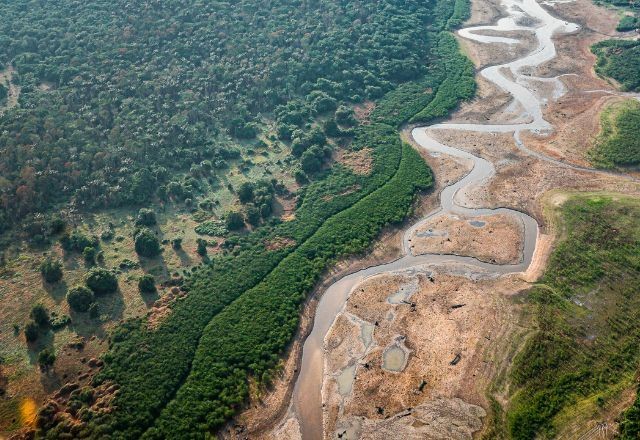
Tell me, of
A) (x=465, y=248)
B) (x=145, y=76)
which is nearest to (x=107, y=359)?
(x=465, y=248)

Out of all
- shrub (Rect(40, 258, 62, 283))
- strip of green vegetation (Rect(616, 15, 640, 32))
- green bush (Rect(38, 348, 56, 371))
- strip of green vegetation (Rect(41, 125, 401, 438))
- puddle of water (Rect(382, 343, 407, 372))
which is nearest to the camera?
strip of green vegetation (Rect(41, 125, 401, 438))

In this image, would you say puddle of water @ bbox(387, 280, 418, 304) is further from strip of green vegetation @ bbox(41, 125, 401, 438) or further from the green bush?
the green bush

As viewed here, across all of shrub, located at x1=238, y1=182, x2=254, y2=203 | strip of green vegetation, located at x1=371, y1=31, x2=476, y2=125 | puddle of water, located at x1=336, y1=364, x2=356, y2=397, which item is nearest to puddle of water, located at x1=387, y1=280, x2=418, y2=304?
puddle of water, located at x1=336, y1=364, x2=356, y2=397

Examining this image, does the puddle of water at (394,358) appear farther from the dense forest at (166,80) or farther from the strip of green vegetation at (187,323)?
the dense forest at (166,80)

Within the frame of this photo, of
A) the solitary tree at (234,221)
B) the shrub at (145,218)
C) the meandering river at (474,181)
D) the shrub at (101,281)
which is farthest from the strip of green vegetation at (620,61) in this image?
the shrub at (101,281)

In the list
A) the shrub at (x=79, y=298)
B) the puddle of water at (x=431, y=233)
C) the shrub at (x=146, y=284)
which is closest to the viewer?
the shrub at (x=79, y=298)

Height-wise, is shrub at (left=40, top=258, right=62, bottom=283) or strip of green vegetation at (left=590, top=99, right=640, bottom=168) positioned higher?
shrub at (left=40, top=258, right=62, bottom=283)

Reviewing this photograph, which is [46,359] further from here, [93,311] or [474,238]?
[474,238]
